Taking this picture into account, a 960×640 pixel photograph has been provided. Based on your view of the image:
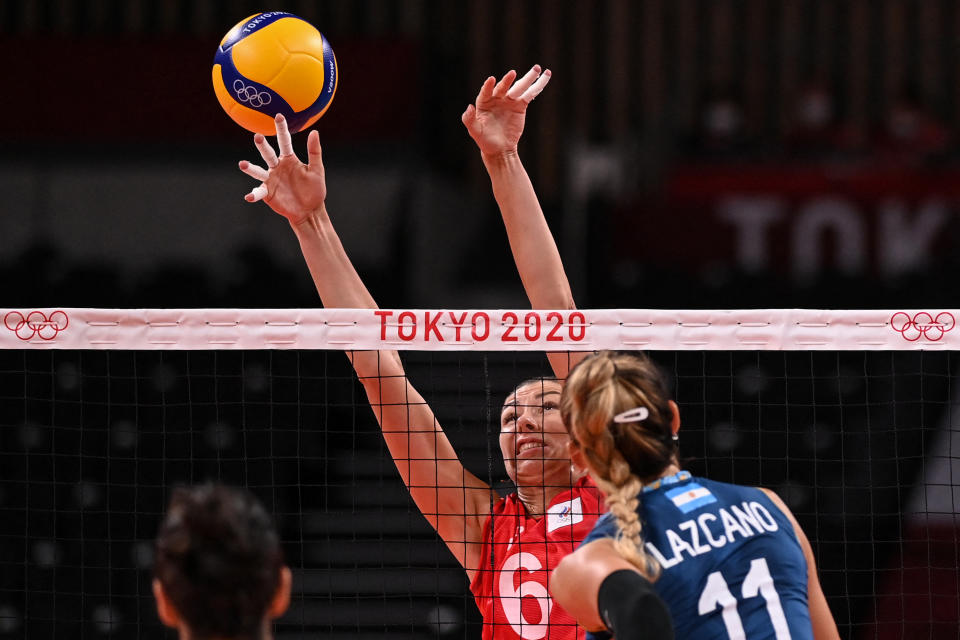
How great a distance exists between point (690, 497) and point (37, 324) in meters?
2.89

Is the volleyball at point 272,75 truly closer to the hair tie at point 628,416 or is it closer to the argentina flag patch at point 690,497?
the hair tie at point 628,416

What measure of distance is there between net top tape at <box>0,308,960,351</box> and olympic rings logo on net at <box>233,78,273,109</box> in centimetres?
89

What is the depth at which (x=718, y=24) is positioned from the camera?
14969 mm

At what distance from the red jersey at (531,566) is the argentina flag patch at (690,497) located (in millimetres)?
1397

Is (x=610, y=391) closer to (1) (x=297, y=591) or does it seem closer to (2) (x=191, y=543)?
(2) (x=191, y=543)

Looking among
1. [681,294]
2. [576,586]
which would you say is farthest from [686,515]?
[681,294]

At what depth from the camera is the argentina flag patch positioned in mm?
3091

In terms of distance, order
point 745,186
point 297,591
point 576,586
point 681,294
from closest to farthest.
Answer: point 576,586 < point 297,591 < point 681,294 < point 745,186

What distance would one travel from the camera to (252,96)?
199 inches

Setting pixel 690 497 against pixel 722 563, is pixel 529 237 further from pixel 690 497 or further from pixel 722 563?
pixel 722 563

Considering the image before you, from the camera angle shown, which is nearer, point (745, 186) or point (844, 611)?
point (844, 611)

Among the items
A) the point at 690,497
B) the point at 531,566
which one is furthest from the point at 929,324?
the point at 690,497

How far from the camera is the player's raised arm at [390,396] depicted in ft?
15.7

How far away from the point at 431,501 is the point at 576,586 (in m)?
1.95
